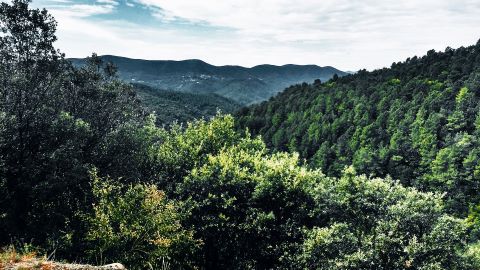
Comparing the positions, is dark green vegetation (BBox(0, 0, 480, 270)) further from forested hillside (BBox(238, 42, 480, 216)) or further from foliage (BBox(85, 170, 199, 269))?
forested hillside (BBox(238, 42, 480, 216))

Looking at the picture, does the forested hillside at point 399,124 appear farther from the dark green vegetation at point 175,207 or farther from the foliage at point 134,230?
the foliage at point 134,230

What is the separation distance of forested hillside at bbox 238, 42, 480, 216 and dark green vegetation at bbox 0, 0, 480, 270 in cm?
5134

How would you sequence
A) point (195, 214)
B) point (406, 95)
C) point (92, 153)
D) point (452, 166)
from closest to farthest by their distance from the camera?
point (195, 214) < point (92, 153) < point (452, 166) < point (406, 95)

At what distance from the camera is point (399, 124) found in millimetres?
→ 90438

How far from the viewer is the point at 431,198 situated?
25.0 m

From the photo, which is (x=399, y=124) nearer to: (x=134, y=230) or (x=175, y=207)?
(x=175, y=207)

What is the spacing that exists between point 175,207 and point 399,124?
79016 millimetres

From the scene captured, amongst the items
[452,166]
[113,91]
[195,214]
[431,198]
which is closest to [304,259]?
[195,214]

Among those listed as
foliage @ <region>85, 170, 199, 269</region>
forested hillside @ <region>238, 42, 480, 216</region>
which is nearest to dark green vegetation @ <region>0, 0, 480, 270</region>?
foliage @ <region>85, 170, 199, 269</region>

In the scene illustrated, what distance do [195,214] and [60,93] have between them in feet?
52.1

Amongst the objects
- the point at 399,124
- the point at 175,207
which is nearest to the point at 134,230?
the point at 175,207

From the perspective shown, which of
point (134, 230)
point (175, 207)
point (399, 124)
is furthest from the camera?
point (399, 124)

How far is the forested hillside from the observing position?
7242 cm

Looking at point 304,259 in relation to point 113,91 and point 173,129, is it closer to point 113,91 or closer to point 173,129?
point 173,129
